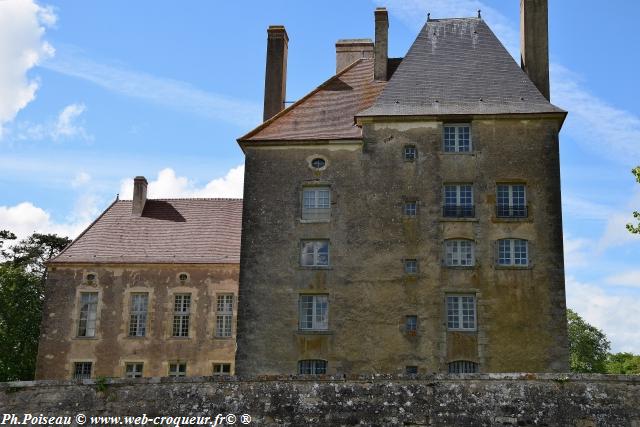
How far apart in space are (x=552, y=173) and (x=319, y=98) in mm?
8997

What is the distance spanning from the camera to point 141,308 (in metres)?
34.6

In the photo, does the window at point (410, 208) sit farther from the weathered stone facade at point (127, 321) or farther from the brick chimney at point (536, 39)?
the weathered stone facade at point (127, 321)

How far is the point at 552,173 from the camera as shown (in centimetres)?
2773

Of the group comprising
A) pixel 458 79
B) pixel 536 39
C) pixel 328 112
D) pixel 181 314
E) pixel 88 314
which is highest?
pixel 536 39

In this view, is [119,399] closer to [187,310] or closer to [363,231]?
[363,231]

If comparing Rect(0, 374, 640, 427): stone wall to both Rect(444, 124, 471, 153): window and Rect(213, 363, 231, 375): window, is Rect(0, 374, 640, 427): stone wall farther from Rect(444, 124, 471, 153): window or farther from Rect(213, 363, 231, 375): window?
Rect(213, 363, 231, 375): window

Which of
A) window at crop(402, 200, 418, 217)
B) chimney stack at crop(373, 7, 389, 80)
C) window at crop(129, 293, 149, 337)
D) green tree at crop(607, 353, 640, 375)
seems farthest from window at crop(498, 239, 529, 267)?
green tree at crop(607, 353, 640, 375)

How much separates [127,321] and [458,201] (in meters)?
15.0

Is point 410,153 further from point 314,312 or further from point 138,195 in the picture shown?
point 138,195

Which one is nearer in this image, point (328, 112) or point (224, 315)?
point (328, 112)

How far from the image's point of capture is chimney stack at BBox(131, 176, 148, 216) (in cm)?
3822

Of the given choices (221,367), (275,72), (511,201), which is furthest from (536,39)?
(221,367)

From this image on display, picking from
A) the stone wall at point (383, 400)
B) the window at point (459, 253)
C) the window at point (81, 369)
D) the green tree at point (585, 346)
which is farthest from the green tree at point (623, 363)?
the stone wall at point (383, 400)

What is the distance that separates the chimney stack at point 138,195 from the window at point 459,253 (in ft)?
54.2
